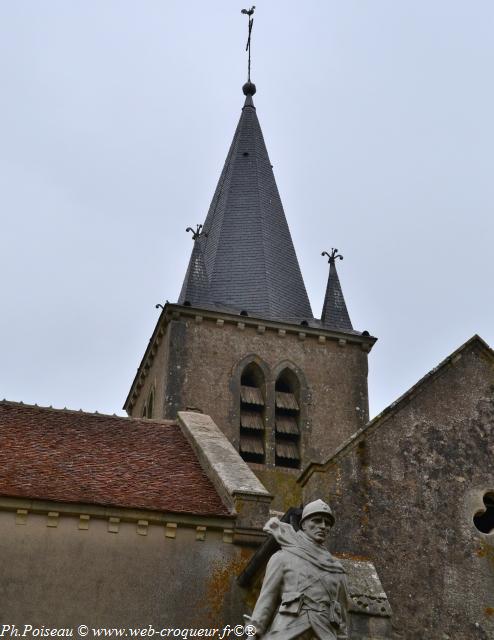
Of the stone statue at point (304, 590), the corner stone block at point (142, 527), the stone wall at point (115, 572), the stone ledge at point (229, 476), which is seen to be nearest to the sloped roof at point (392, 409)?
the stone ledge at point (229, 476)

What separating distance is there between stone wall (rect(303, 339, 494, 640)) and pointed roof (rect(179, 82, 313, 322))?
12295 millimetres

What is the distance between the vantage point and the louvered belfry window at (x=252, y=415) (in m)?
26.7

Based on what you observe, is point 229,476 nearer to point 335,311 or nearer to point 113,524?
point 113,524

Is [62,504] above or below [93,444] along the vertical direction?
below

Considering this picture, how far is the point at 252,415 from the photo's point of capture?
27.6 metres

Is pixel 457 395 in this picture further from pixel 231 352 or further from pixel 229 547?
pixel 231 352

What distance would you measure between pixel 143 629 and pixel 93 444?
3.97m

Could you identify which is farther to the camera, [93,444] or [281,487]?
[281,487]

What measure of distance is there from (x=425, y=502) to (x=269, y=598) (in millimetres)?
8725

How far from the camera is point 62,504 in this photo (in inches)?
574

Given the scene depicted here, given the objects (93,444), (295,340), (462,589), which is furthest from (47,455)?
(295,340)

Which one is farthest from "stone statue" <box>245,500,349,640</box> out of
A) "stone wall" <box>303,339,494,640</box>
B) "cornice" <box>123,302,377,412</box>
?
"cornice" <box>123,302,377,412</box>

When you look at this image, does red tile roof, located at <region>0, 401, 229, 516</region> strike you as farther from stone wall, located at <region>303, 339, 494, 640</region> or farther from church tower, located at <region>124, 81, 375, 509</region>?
church tower, located at <region>124, 81, 375, 509</region>

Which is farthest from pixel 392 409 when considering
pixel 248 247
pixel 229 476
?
pixel 248 247
